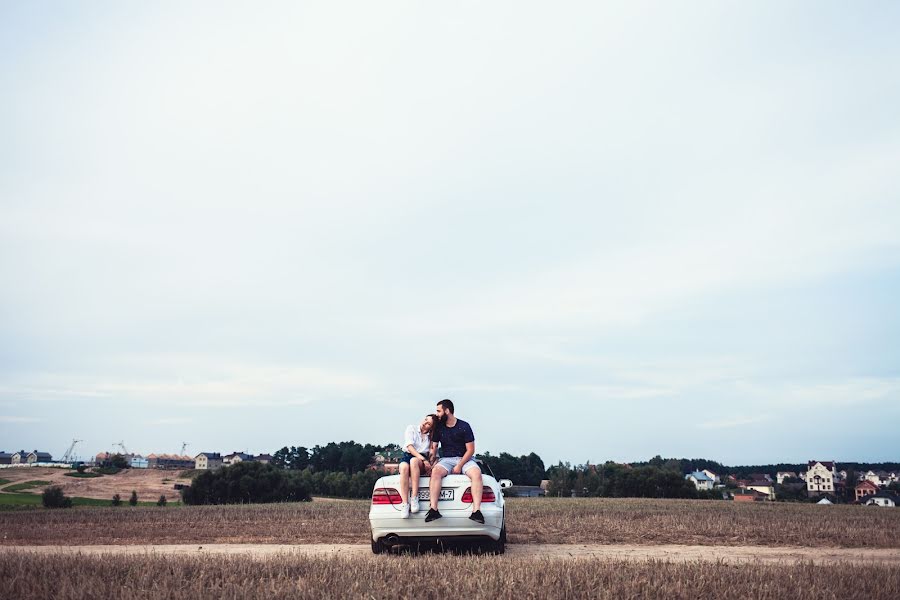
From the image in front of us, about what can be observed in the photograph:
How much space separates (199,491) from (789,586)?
49.5m

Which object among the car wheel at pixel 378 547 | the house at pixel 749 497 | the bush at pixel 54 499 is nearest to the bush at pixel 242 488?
the bush at pixel 54 499

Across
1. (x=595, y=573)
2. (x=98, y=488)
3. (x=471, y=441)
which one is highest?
(x=471, y=441)

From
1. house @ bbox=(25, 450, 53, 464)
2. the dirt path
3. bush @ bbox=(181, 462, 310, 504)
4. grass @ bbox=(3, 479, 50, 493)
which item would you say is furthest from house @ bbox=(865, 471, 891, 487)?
house @ bbox=(25, 450, 53, 464)

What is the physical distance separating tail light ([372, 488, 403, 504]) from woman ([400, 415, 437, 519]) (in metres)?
0.07

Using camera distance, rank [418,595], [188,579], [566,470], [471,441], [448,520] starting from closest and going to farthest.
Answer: [418,595] < [188,579] < [448,520] < [471,441] < [566,470]

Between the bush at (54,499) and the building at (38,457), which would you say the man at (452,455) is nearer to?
the bush at (54,499)

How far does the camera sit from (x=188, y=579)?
22.1 ft

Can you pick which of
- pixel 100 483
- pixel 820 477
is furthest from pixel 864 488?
pixel 100 483

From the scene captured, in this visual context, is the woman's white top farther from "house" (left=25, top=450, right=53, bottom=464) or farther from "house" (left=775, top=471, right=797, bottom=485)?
"house" (left=25, top=450, right=53, bottom=464)

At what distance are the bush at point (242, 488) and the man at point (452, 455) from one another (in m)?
41.2

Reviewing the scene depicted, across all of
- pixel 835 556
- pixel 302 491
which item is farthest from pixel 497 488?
pixel 302 491

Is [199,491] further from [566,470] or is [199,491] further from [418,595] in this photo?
[418,595]

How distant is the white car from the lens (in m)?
9.37

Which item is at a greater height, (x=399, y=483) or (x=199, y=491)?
(x=399, y=483)
